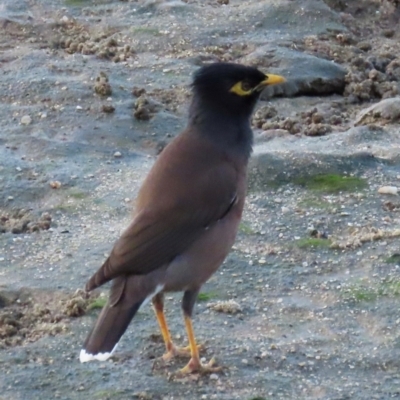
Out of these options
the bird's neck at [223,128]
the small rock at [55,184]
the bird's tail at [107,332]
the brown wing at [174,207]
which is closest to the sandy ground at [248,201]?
the small rock at [55,184]

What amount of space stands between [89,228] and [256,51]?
3831mm

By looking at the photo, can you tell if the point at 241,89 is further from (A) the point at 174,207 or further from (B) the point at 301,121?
(B) the point at 301,121

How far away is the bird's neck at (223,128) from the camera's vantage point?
6.05 metres

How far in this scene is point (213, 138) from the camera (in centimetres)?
604

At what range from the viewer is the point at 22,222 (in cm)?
742

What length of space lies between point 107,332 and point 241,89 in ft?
5.76

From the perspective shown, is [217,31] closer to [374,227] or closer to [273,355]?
[374,227]

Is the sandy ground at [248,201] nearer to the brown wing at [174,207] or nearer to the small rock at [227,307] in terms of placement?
the small rock at [227,307]

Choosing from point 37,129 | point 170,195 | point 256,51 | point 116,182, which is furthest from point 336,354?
point 256,51

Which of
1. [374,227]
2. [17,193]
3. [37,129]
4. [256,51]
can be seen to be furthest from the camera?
[256,51]

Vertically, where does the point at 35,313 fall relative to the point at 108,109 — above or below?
below

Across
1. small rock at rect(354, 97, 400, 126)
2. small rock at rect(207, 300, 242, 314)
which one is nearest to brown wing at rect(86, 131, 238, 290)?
small rock at rect(207, 300, 242, 314)

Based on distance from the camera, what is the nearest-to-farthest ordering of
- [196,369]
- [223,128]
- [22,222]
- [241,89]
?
[196,369], [223,128], [241,89], [22,222]

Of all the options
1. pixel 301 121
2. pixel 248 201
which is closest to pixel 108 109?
pixel 301 121
